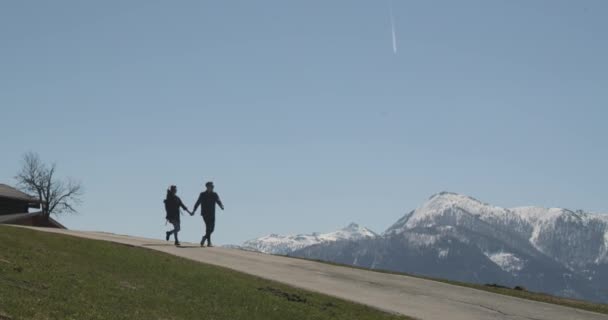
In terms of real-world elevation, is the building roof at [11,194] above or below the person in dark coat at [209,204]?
above

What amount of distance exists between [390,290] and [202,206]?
41.7 feet

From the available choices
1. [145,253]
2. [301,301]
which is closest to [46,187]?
[145,253]

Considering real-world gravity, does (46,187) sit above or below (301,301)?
above

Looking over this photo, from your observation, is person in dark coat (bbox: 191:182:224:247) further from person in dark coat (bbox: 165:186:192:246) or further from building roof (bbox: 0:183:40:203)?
building roof (bbox: 0:183:40:203)

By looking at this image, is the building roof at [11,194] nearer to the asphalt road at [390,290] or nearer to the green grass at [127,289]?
the asphalt road at [390,290]

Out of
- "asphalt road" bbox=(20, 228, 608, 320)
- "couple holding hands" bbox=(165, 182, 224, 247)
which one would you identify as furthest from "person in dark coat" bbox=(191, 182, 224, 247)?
"asphalt road" bbox=(20, 228, 608, 320)

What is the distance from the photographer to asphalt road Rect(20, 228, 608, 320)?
23.1m

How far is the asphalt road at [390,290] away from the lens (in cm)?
2309

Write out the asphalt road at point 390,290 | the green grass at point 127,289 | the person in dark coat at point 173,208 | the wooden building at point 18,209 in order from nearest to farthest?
the green grass at point 127,289
the asphalt road at point 390,290
the person in dark coat at point 173,208
the wooden building at point 18,209

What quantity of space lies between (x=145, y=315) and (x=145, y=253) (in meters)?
10.9

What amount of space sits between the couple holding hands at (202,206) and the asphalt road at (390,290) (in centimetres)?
166

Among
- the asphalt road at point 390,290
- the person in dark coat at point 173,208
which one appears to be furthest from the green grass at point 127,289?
the person in dark coat at point 173,208

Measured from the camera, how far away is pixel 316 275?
29.2m

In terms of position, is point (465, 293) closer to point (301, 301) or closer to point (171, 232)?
point (301, 301)
